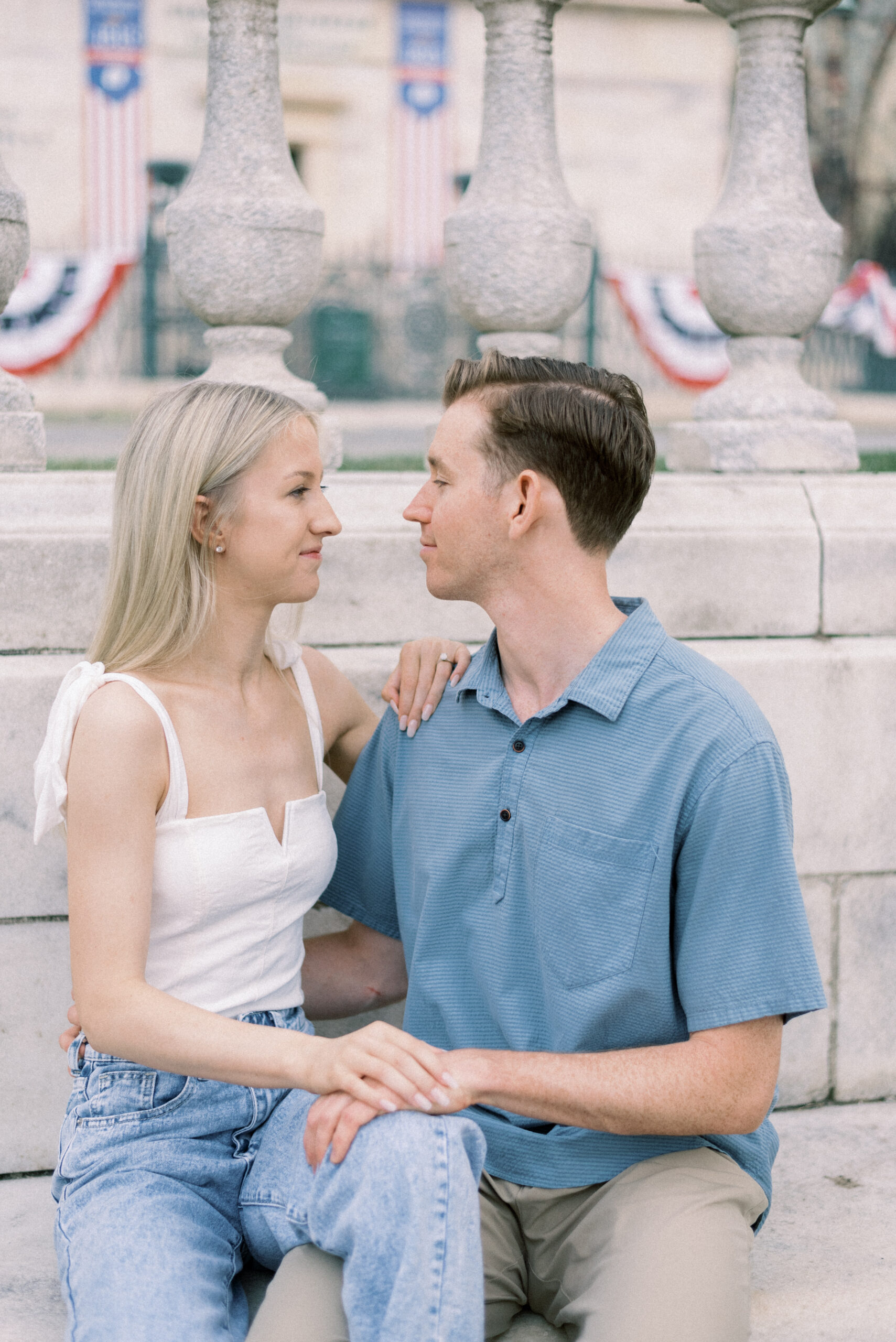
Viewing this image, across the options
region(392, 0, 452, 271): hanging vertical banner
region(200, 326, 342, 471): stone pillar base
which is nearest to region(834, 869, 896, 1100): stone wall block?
region(200, 326, 342, 471): stone pillar base

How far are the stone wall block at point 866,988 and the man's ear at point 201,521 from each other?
1471 mm

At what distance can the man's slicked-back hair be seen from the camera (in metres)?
2.03

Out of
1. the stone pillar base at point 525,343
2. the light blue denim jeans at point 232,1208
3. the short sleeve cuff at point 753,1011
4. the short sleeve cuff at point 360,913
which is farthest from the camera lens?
the stone pillar base at point 525,343

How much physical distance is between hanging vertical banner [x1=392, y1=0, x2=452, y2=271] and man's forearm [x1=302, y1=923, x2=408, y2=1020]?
51.6 feet

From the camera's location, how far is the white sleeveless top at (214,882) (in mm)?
1982

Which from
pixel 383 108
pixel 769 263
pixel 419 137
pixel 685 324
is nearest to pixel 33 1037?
pixel 769 263

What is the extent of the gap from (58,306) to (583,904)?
13.2 meters

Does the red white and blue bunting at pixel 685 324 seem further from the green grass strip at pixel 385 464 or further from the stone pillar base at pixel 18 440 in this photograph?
the stone pillar base at pixel 18 440

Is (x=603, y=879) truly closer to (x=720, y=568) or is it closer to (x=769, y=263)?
(x=720, y=568)

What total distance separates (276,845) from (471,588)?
496 millimetres

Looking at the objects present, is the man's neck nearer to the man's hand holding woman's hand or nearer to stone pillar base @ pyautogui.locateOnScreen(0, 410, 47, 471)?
the man's hand holding woman's hand

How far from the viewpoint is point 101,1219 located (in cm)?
183

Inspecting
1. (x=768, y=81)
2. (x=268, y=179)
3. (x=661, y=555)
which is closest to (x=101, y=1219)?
(x=661, y=555)

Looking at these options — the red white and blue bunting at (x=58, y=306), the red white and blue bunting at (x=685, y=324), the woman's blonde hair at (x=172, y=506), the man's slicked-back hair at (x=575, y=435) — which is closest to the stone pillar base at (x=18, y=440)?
the woman's blonde hair at (x=172, y=506)
